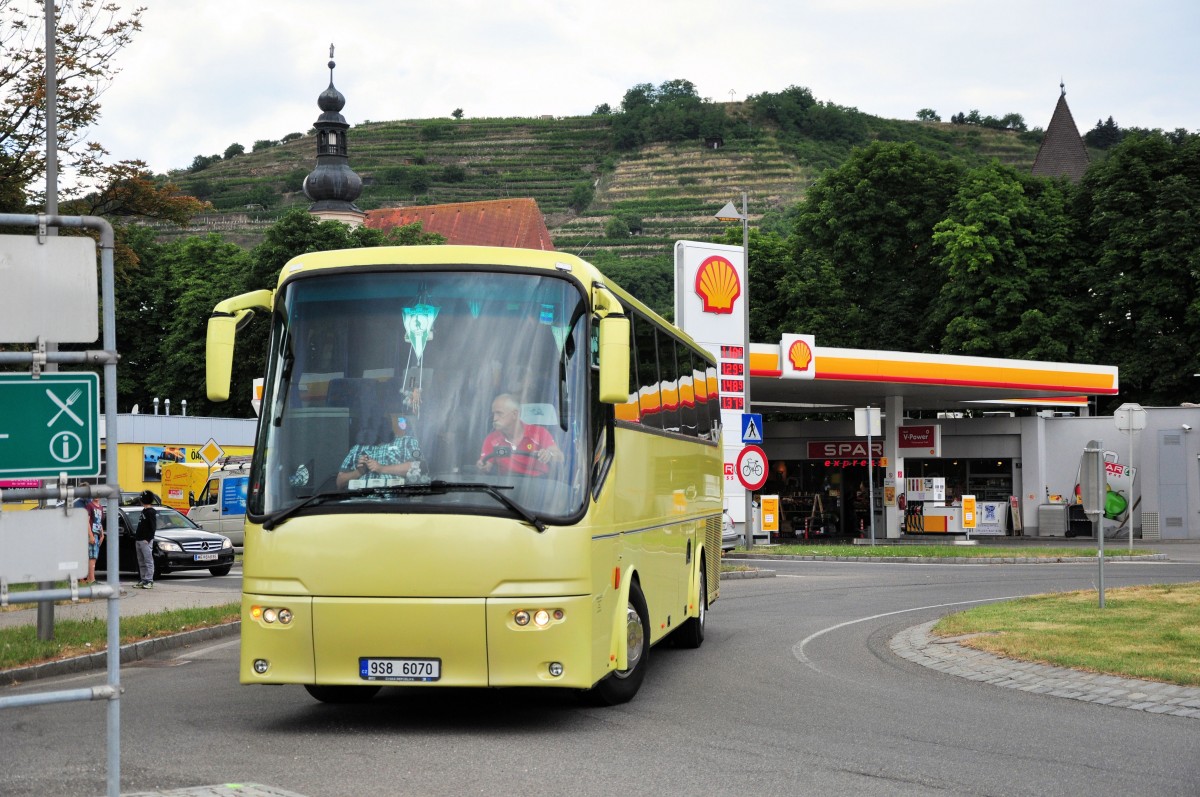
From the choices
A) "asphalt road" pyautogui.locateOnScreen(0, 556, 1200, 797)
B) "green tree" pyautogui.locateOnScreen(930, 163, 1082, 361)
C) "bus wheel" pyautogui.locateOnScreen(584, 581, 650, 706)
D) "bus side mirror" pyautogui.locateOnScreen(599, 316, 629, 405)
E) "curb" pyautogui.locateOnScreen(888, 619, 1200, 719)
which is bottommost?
"curb" pyautogui.locateOnScreen(888, 619, 1200, 719)

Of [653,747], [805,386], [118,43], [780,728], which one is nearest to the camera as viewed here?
[653,747]

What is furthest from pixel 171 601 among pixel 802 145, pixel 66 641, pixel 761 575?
pixel 802 145

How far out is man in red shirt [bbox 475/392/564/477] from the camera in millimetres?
9375

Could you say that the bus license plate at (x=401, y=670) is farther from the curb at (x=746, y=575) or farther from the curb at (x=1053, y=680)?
the curb at (x=746, y=575)

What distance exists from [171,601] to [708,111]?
173 meters

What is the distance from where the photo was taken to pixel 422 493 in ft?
30.4

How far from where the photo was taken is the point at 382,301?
9766mm

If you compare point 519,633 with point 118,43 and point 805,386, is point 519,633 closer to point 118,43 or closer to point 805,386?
point 118,43

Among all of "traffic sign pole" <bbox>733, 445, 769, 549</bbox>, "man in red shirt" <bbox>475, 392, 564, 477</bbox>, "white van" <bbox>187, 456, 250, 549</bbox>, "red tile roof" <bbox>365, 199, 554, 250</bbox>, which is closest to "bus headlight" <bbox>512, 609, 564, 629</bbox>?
"man in red shirt" <bbox>475, 392, 564, 477</bbox>

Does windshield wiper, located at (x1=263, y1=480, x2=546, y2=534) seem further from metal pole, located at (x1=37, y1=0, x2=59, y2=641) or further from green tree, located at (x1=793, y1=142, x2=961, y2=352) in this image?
green tree, located at (x1=793, y1=142, x2=961, y2=352)

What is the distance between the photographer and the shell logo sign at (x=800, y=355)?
38.4 m

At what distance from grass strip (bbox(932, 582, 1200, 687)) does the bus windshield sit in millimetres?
5675

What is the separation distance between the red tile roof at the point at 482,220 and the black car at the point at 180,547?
92.5m

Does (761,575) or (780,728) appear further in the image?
(761,575)
